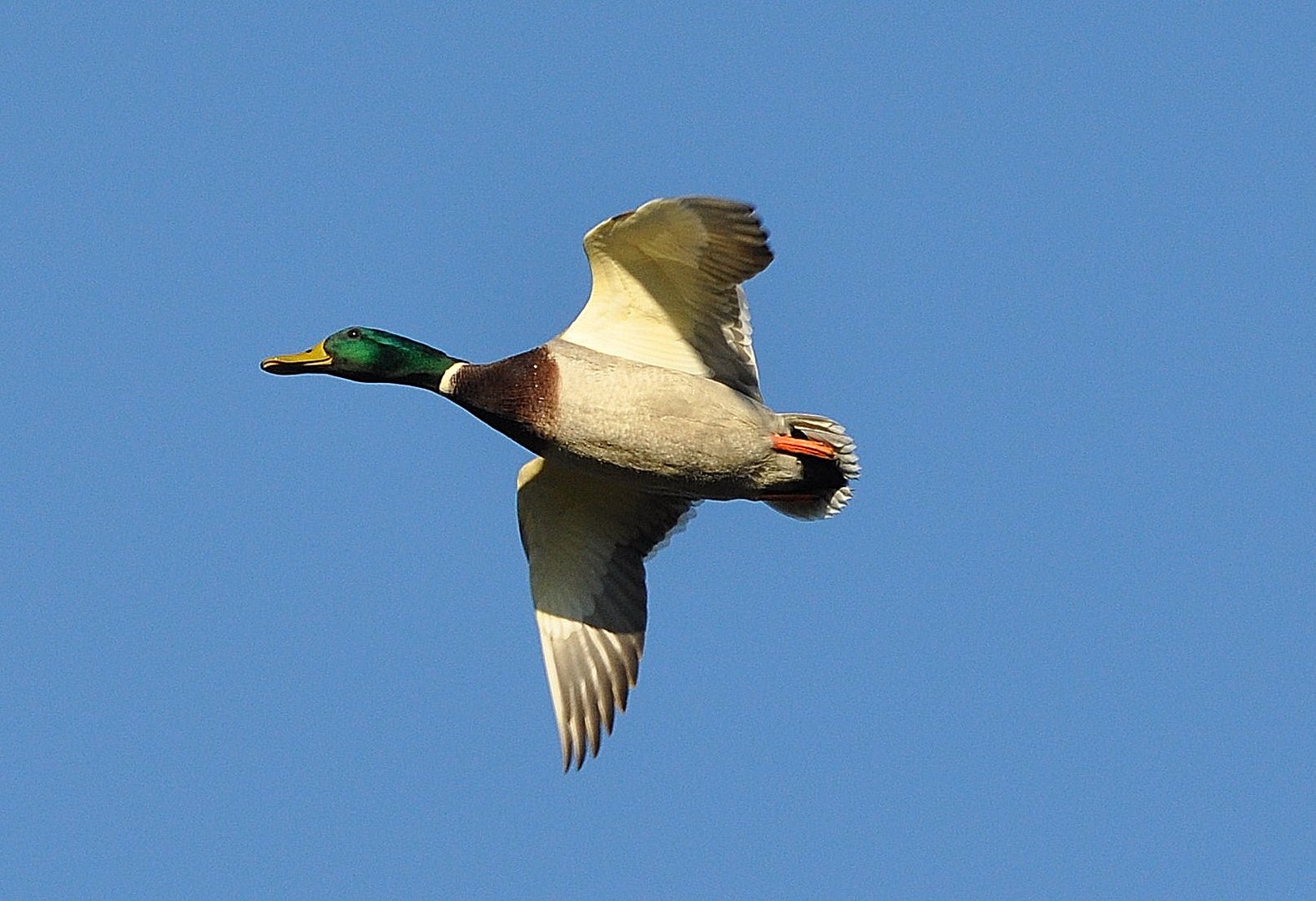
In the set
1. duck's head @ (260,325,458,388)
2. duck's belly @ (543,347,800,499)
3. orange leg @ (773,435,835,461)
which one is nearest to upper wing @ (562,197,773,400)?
duck's belly @ (543,347,800,499)

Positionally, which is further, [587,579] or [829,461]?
[587,579]

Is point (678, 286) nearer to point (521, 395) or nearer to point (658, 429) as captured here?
point (658, 429)

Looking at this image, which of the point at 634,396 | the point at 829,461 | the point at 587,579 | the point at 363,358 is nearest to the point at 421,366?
the point at 363,358

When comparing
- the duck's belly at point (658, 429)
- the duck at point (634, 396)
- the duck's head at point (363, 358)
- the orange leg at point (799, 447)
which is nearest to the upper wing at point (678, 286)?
the duck at point (634, 396)

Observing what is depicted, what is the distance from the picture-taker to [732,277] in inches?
387

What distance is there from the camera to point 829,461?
33.2 ft

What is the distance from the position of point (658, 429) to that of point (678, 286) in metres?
0.75

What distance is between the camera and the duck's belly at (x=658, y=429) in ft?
31.9

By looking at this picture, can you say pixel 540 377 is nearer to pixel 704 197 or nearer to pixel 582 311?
pixel 582 311

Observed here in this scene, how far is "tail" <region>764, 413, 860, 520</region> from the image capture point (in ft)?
33.4

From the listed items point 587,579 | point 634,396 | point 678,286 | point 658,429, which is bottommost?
point 587,579

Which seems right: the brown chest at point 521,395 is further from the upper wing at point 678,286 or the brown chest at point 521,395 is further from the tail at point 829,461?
the tail at point 829,461

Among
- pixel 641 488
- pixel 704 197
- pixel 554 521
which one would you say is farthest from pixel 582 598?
pixel 704 197

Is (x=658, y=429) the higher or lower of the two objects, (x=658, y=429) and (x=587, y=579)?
the higher
